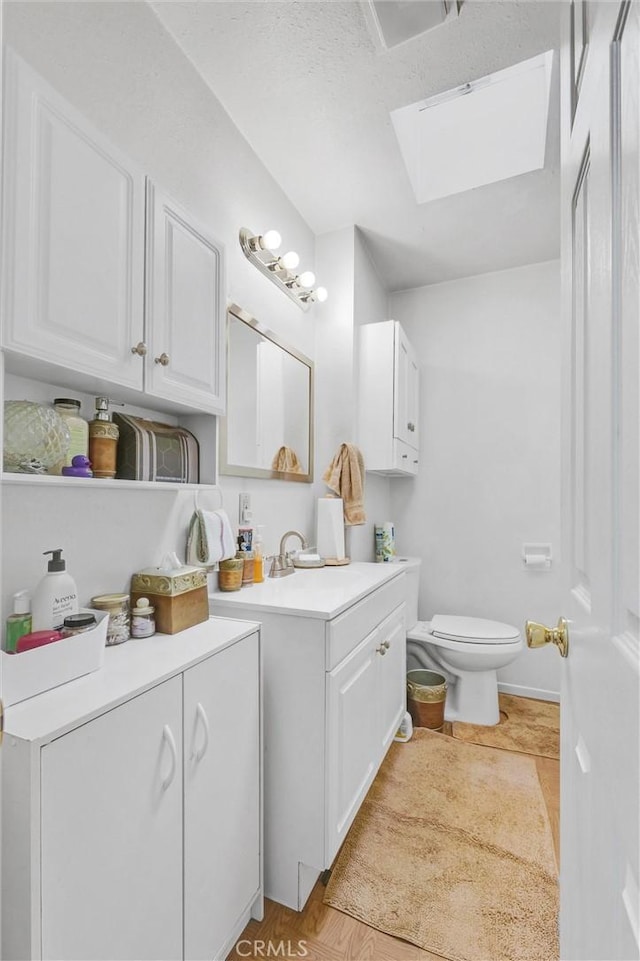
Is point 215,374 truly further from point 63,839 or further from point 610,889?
point 610,889

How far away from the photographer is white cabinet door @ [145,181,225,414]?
1.06 meters

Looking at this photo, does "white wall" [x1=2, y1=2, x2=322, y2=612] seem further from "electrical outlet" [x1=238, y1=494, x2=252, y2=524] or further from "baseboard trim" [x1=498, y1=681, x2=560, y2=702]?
"baseboard trim" [x1=498, y1=681, x2=560, y2=702]

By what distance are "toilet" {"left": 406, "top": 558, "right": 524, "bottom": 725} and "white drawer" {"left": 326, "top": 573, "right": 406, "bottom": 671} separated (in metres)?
0.56

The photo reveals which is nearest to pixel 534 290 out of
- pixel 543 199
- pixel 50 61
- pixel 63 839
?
pixel 543 199

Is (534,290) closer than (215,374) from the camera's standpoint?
No

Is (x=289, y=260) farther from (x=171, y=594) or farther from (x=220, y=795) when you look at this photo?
(x=220, y=795)

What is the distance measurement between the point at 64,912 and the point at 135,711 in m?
0.29

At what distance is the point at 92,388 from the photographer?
1.02 m

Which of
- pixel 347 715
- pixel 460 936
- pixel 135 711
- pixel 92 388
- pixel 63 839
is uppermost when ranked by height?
pixel 92 388

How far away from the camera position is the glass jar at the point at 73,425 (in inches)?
36.9

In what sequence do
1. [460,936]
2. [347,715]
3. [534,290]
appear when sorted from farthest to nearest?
[534,290], [347,715], [460,936]

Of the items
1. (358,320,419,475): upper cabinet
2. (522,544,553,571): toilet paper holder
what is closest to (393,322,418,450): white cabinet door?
(358,320,419,475): upper cabinet

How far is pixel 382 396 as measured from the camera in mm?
2408

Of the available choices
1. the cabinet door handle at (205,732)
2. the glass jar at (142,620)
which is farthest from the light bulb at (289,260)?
the cabinet door handle at (205,732)
